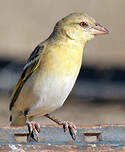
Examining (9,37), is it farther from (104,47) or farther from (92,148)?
(92,148)

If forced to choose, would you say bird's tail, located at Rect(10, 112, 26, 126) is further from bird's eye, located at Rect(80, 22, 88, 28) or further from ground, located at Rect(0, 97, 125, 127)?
ground, located at Rect(0, 97, 125, 127)

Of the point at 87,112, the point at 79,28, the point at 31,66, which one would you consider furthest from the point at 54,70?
the point at 87,112

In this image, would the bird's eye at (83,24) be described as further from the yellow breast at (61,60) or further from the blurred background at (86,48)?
the blurred background at (86,48)

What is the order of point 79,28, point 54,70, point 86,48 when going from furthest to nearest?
point 86,48 < point 79,28 < point 54,70

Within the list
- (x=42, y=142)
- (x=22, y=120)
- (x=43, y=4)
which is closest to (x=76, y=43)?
(x=22, y=120)

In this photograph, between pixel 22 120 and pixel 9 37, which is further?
pixel 9 37

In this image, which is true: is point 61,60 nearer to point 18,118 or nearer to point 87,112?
point 18,118

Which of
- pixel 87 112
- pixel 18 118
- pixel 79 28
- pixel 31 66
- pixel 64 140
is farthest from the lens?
pixel 87 112
